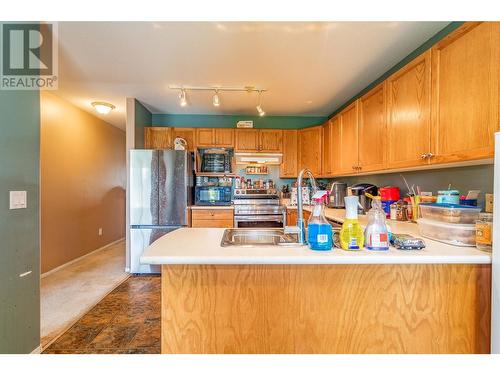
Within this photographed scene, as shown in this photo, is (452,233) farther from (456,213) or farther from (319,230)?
(319,230)

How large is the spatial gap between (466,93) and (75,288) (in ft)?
13.2

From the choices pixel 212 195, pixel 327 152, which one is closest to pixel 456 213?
pixel 327 152

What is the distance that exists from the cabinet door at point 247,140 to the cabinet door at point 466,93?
2.54 metres

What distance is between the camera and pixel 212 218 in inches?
134

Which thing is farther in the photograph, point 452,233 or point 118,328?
point 118,328

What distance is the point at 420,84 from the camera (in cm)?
165

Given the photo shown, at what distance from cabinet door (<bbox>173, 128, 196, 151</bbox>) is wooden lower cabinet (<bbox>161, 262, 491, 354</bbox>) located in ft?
9.64

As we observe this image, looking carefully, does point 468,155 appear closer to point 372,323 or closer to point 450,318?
point 450,318
